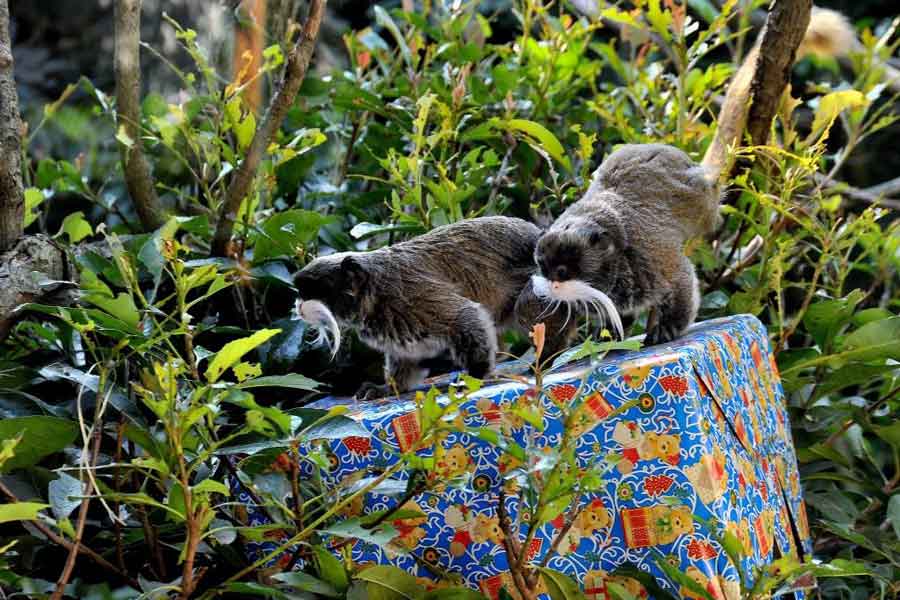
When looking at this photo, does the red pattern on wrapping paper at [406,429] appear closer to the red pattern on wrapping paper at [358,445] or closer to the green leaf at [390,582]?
the red pattern on wrapping paper at [358,445]

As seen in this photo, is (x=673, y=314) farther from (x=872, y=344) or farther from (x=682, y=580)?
(x=682, y=580)

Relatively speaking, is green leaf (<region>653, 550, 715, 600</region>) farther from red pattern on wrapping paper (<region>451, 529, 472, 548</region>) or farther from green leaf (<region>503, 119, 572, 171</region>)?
green leaf (<region>503, 119, 572, 171</region>)

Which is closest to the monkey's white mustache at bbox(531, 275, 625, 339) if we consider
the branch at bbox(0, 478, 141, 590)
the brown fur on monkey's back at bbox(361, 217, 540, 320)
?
the brown fur on monkey's back at bbox(361, 217, 540, 320)

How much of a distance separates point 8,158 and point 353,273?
1.99ft

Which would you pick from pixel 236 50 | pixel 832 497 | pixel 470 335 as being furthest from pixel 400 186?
pixel 832 497

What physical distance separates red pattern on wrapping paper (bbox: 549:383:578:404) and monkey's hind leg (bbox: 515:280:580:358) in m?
0.34

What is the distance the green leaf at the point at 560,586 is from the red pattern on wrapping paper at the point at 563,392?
228 millimetres

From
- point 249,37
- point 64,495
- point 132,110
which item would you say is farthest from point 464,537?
point 249,37

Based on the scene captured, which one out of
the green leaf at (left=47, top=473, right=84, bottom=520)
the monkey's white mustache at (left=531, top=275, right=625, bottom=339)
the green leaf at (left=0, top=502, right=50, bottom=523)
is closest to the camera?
the green leaf at (left=0, top=502, right=50, bottom=523)

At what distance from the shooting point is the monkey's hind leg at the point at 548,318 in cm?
186

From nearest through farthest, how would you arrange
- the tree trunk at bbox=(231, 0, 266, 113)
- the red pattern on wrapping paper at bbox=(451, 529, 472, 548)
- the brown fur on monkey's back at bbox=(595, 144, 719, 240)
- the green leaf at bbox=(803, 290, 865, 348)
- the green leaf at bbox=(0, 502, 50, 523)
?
the green leaf at bbox=(0, 502, 50, 523), the red pattern on wrapping paper at bbox=(451, 529, 472, 548), the brown fur on monkey's back at bbox=(595, 144, 719, 240), the green leaf at bbox=(803, 290, 865, 348), the tree trunk at bbox=(231, 0, 266, 113)

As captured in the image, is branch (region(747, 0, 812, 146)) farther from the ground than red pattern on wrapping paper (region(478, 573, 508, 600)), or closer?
farther from the ground

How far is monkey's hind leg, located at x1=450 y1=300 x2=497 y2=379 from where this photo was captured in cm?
179

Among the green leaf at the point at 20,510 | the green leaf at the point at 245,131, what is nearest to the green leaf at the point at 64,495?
the green leaf at the point at 20,510
